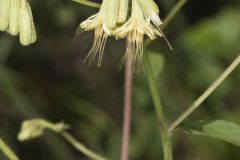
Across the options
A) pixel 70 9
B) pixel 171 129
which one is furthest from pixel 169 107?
pixel 171 129

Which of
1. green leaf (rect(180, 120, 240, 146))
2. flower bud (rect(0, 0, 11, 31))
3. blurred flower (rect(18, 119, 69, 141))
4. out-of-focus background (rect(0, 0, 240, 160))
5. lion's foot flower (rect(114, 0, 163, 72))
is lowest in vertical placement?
out-of-focus background (rect(0, 0, 240, 160))

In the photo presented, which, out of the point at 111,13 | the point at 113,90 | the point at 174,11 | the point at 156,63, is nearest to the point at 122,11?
the point at 111,13

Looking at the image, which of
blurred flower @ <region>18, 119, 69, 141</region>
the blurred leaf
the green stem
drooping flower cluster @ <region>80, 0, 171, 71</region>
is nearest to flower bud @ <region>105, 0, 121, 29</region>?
drooping flower cluster @ <region>80, 0, 171, 71</region>

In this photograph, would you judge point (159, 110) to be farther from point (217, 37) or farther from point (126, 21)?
point (217, 37)

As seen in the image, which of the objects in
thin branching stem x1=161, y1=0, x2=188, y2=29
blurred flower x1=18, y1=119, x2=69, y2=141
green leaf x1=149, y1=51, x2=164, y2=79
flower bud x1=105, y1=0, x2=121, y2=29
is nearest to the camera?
flower bud x1=105, y1=0, x2=121, y2=29

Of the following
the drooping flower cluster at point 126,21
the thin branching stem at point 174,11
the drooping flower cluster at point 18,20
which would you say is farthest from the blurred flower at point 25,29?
the thin branching stem at point 174,11

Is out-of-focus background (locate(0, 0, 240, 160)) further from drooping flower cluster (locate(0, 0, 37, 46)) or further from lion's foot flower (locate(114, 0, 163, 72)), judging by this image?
lion's foot flower (locate(114, 0, 163, 72))

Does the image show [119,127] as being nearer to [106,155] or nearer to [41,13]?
[106,155]
